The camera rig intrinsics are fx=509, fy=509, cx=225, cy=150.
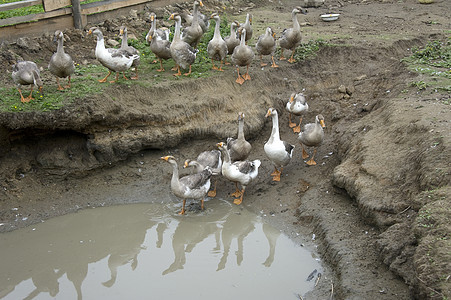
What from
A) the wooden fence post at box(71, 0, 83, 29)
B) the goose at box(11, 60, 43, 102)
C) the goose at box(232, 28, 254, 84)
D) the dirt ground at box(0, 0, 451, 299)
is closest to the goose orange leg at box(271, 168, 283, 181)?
the dirt ground at box(0, 0, 451, 299)

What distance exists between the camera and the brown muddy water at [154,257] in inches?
308

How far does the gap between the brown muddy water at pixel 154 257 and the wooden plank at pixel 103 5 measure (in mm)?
6668

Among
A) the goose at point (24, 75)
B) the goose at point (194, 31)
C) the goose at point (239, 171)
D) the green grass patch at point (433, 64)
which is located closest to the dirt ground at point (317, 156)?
the green grass patch at point (433, 64)

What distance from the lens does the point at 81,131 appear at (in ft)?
34.4

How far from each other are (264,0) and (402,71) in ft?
29.5

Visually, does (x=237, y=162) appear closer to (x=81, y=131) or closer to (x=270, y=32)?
(x=81, y=131)

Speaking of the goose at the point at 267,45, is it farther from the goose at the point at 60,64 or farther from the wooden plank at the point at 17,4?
the wooden plank at the point at 17,4

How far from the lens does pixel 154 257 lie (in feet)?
28.7

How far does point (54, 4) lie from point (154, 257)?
801 cm

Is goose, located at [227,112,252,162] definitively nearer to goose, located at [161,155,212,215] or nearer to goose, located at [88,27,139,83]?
goose, located at [161,155,212,215]

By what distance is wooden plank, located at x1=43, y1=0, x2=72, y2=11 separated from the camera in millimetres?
13172

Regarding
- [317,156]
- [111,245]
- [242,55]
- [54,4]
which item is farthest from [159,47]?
[111,245]

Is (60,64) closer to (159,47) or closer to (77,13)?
(159,47)

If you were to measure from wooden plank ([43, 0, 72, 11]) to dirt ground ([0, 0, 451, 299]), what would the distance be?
2.58 ft
